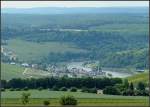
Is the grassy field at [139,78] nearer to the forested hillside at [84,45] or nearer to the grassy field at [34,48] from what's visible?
the forested hillside at [84,45]

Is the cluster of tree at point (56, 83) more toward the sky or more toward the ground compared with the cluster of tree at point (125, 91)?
more toward the sky

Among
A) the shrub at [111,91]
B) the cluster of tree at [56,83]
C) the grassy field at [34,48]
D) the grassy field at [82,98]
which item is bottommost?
the grassy field at [82,98]

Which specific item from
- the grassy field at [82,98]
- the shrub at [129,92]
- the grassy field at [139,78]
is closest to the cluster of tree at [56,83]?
the grassy field at [82,98]

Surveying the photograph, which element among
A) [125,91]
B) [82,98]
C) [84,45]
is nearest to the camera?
[82,98]

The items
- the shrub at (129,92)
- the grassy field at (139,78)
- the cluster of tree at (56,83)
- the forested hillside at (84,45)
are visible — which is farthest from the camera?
the forested hillside at (84,45)

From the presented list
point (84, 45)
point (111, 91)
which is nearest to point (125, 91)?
point (111, 91)

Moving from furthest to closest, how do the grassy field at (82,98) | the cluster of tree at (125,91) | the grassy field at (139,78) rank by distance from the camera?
A: the grassy field at (139,78), the cluster of tree at (125,91), the grassy field at (82,98)

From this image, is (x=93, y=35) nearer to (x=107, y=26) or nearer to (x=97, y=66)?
(x=107, y=26)

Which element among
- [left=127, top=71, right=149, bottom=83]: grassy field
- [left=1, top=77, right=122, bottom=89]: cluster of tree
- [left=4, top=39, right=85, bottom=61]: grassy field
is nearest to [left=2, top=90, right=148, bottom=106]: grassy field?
[left=1, top=77, right=122, bottom=89]: cluster of tree

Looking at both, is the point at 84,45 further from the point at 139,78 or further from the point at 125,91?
the point at 125,91

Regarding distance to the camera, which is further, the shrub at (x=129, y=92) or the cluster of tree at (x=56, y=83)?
the cluster of tree at (x=56, y=83)
